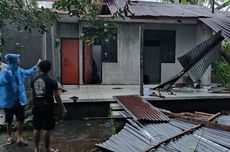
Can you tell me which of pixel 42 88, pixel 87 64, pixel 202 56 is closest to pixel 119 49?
pixel 87 64

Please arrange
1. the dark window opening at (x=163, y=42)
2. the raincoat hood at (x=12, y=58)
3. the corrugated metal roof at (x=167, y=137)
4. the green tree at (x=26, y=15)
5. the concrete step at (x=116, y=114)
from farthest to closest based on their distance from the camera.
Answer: the dark window opening at (x=163, y=42), the concrete step at (x=116, y=114), the raincoat hood at (x=12, y=58), the corrugated metal roof at (x=167, y=137), the green tree at (x=26, y=15)

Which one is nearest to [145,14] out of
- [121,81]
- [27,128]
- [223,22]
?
[223,22]

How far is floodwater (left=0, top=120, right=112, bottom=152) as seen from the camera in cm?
685

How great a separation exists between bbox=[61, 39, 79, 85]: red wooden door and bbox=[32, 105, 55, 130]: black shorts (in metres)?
8.45

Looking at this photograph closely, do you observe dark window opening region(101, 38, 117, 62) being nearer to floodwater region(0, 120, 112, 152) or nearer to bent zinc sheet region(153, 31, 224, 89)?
floodwater region(0, 120, 112, 152)

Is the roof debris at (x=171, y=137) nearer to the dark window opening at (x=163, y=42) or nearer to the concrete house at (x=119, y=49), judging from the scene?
the concrete house at (x=119, y=49)

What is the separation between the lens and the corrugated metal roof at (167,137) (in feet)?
A: 17.1

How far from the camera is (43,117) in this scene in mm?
5879

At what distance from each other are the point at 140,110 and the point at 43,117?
248 cm

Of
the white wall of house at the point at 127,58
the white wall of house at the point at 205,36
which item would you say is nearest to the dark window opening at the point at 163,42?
the white wall of house at the point at 127,58

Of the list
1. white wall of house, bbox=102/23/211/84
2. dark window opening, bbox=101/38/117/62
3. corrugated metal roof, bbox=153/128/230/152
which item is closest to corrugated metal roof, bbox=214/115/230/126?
corrugated metal roof, bbox=153/128/230/152

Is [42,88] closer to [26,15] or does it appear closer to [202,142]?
[26,15]

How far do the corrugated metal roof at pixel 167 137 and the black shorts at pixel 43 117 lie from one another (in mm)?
981

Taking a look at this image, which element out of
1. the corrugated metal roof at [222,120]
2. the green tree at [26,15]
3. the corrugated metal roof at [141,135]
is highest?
the green tree at [26,15]
